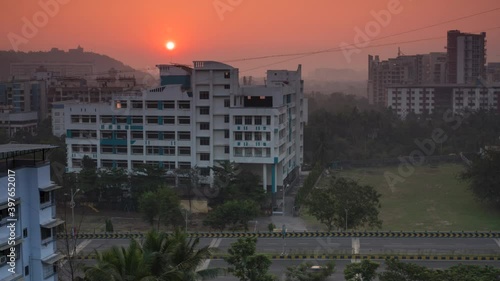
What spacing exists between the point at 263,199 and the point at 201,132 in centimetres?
258

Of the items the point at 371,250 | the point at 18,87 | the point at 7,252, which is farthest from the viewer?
the point at 18,87

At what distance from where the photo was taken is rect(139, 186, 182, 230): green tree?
44.3 feet

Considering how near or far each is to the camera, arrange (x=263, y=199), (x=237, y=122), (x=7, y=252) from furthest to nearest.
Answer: (x=237, y=122) < (x=263, y=199) < (x=7, y=252)

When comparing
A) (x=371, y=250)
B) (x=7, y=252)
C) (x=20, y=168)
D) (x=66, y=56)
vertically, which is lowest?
(x=371, y=250)

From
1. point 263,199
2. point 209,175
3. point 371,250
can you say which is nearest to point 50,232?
point 371,250

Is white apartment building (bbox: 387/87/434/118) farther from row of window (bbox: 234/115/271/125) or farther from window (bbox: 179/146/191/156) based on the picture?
window (bbox: 179/146/191/156)

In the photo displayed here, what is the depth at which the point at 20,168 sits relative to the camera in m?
6.34

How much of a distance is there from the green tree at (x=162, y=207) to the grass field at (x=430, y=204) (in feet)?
9.94

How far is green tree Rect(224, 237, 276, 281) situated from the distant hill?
5581 cm

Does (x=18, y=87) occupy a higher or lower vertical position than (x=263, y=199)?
higher

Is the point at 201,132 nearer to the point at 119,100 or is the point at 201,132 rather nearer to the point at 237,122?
the point at 237,122

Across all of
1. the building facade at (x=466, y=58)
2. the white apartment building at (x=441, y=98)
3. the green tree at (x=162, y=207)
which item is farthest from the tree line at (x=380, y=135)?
the building facade at (x=466, y=58)

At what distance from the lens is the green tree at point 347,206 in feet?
40.6

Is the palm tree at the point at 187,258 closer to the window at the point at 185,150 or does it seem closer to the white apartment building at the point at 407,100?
the window at the point at 185,150
